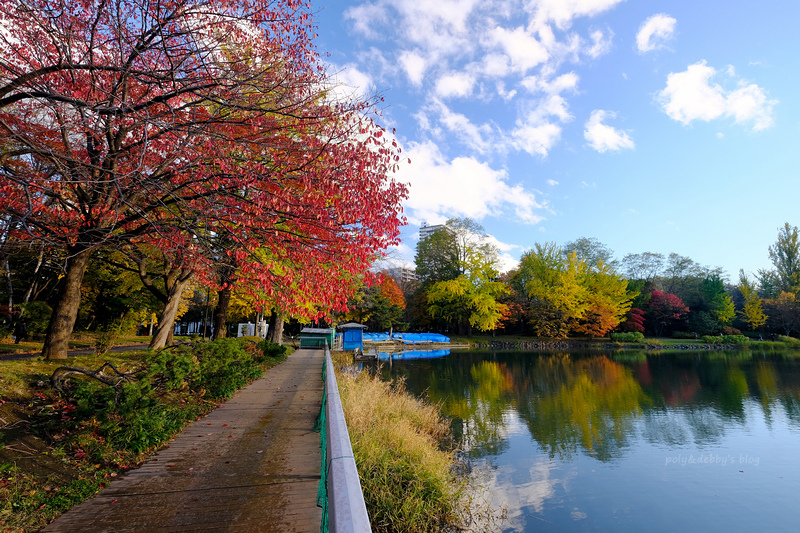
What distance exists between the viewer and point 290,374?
47.0ft

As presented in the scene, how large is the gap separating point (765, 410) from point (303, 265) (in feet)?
53.9

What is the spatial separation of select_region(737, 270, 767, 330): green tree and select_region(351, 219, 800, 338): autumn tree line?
107 mm

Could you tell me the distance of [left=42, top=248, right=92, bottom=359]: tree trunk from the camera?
7.90m

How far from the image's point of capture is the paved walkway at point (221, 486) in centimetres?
358

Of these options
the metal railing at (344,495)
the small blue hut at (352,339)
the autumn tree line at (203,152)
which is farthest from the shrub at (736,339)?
the metal railing at (344,495)

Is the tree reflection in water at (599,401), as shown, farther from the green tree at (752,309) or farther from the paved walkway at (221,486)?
the green tree at (752,309)

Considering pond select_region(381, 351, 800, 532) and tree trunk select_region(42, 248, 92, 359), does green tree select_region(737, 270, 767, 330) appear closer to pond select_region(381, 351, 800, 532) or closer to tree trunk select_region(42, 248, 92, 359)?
pond select_region(381, 351, 800, 532)

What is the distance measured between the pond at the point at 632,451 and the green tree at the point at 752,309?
42944mm

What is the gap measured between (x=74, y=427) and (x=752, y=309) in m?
68.8

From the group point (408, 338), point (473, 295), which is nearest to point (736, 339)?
point (473, 295)

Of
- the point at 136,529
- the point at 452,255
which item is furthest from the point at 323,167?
the point at 452,255

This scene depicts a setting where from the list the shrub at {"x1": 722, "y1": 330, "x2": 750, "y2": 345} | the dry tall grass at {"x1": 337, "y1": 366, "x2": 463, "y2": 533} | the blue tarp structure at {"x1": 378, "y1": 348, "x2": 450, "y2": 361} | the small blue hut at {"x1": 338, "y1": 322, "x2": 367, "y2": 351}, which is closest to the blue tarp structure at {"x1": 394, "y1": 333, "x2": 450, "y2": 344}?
the blue tarp structure at {"x1": 378, "y1": 348, "x2": 450, "y2": 361}

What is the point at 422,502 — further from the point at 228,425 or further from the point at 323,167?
the point at 323,167

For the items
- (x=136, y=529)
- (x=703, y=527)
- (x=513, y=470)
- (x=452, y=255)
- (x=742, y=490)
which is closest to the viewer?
→ (x=136, y=529)
